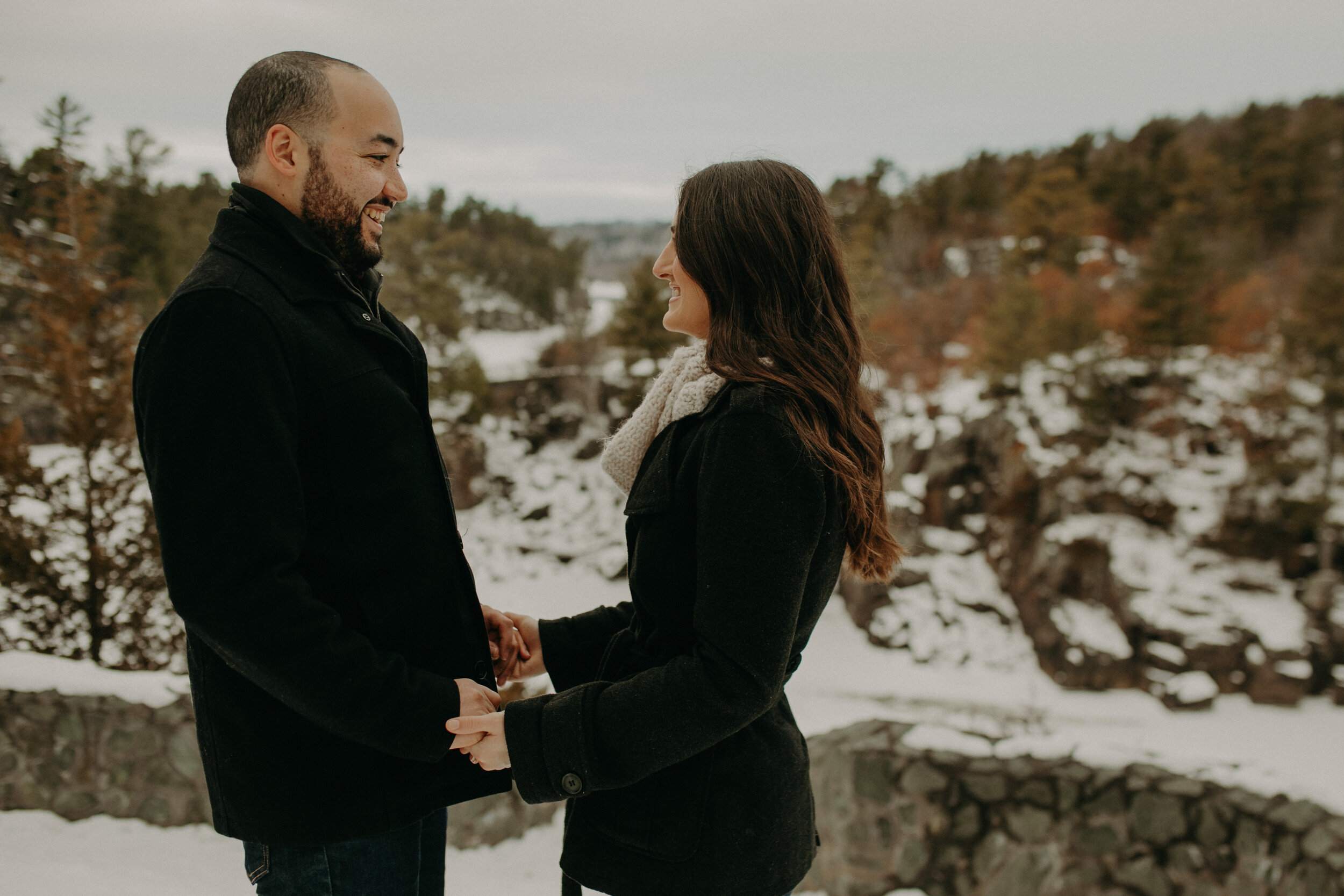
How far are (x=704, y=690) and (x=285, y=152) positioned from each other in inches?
43.7

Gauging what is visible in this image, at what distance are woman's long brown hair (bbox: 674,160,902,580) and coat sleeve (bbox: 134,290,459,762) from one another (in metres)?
0.68

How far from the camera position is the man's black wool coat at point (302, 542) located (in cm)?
111

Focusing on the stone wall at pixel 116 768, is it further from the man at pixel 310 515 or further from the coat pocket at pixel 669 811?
the coat pocket at pixel 669 811

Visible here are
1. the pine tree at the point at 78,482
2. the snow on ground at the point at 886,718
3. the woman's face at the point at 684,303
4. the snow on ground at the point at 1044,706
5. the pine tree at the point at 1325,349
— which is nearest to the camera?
the woman's face at the point at 684,303

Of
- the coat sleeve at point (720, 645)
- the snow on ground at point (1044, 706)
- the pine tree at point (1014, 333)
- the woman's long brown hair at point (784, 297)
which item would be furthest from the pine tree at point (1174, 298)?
the coat sleeve at point (720, 645)

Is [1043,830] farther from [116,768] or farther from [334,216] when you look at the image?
[116,768]

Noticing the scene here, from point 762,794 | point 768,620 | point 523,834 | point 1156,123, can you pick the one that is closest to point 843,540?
point 768,620

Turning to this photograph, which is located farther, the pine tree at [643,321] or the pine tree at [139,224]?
the pine tree at [643,321]

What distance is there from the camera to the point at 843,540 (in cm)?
136

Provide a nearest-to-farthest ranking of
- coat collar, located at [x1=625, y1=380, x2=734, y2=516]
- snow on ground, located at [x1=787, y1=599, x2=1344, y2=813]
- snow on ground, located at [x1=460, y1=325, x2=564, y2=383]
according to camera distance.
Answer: coat collar, located at [x1=625, y1=380, x2=734, y2=516] < snow on ground, located at [x1=787, y1=599, x2=1344, y2=813] < snow on ground, located at [x1=460, y1=325, x2=564, y2=383]

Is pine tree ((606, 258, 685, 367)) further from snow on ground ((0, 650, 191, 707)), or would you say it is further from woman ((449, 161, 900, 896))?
woman ((449, 161, 900, 896))

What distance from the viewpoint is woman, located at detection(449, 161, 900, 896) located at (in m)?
1.18

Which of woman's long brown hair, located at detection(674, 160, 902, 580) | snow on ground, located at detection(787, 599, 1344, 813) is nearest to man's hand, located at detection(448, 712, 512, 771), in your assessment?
woman's long brown hair, located at detection(674, 160, 902, 580)

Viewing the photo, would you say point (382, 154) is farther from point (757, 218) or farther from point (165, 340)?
point (757, 218)
